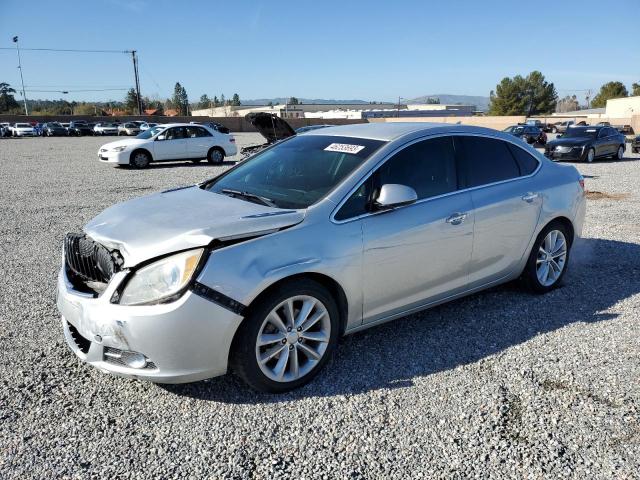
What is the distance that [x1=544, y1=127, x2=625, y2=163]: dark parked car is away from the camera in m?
20.2

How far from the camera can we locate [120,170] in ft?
57.8

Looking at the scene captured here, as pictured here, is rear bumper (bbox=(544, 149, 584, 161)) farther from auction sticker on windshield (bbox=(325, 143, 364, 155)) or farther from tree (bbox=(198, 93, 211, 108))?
tree (bbox=(198, 93, 211, 108))

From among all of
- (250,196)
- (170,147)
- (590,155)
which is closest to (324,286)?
(250,196)

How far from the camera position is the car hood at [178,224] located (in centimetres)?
305

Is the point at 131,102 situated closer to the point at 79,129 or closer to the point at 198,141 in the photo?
Result: the point at 79,129

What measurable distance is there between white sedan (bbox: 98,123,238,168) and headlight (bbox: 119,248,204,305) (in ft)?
52.8

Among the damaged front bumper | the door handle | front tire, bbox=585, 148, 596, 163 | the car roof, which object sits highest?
the car roof

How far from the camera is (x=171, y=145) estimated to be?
61.3 feet

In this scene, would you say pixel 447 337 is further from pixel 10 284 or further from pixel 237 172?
pixel 10 284

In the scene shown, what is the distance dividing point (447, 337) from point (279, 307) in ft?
5.33

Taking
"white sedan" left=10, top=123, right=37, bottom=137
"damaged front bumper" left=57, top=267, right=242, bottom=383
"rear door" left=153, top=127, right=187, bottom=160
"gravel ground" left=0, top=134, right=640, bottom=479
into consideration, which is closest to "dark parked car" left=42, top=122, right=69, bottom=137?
"white sedan" left=10, top=123, right=37, bottom=137

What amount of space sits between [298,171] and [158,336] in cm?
175

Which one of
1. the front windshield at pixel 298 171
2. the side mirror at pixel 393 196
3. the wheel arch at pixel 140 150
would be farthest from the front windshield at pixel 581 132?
the side mirror at pixel 393 196

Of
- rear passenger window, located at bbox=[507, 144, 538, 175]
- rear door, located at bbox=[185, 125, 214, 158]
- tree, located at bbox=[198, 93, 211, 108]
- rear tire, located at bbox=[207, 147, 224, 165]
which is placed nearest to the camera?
rear passenger window, located at bbox=[507, 144, 538, 175]
